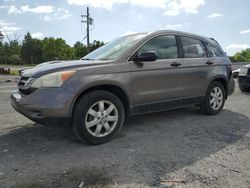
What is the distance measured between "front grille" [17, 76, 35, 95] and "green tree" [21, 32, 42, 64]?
7662 cm

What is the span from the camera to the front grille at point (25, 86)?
4195 mm

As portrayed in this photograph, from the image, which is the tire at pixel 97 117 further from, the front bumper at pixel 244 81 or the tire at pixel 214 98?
the front bumper at pixel 244 81

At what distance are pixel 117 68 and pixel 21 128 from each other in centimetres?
214

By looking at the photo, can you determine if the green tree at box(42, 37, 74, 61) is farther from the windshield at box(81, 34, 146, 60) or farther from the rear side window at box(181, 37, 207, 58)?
the windshield at box(81, 34, 146, 60)

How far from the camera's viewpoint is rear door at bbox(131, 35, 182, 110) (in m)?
4.83

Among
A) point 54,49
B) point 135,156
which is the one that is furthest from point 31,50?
point 135,156

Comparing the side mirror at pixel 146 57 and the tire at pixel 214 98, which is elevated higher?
the side mirror at pixel 146 57

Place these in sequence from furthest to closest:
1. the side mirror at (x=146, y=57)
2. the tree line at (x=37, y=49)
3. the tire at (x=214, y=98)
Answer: the tree line at (x=37, y=49) → the tire at (x=214, y=98) → the side mirror at (x=146, y=57)

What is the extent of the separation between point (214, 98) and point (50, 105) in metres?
3.76

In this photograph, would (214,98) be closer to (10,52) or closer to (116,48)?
(116,48)

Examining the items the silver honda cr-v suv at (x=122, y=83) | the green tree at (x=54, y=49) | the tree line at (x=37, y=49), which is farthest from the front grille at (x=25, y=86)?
the green tree at (x=54, y=49)

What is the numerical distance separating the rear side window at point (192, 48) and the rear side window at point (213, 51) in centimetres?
17

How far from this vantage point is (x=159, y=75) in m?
5.10

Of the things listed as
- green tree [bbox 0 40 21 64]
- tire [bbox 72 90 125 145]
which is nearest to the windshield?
tire [bbox 72 90 125 145]
